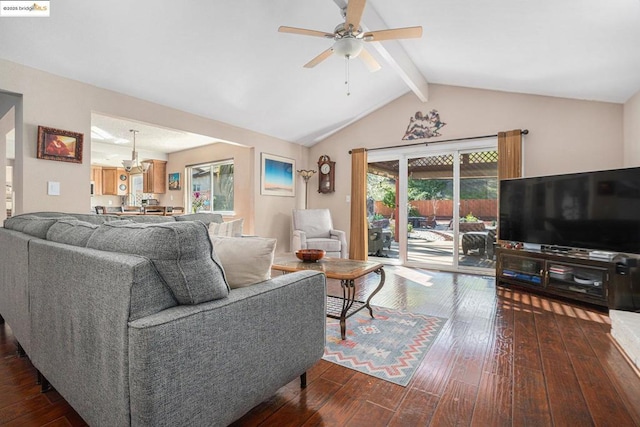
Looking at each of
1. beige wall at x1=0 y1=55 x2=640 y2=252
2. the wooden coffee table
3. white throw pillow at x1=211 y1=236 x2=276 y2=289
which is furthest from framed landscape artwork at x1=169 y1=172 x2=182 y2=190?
white throw pillow at x1=211 y1=236 x2=276 y2=289

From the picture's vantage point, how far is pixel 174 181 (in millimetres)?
6801

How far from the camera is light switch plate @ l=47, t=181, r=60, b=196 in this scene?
9.18 ft

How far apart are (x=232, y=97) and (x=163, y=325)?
3.53 metres

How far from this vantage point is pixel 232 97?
3836 mm

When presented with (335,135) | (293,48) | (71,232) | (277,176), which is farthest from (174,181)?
(71,232)

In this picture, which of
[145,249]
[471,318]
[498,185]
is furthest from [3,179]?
[498,185]

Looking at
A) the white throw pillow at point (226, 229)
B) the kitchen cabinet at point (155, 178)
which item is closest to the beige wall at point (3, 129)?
the white throw pillow at point (226, 229)

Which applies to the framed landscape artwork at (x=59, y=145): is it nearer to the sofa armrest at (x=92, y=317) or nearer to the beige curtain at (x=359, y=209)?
the sofa armrest at (x=92, y=317)

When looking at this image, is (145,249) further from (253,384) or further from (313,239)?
(313,239)

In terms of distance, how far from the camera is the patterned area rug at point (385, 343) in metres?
1.82

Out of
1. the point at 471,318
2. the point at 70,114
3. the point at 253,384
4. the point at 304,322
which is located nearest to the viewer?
the point at 253,384

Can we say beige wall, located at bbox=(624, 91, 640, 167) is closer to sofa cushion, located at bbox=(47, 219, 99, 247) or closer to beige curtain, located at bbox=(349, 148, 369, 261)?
beige curtain, located at bbox=(349, 148, 369, 261)

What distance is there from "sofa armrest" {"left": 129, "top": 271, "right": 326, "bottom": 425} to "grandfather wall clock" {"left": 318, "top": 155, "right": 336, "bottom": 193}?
4215 millimetres

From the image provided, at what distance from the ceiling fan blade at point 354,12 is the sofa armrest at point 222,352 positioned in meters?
1.91
